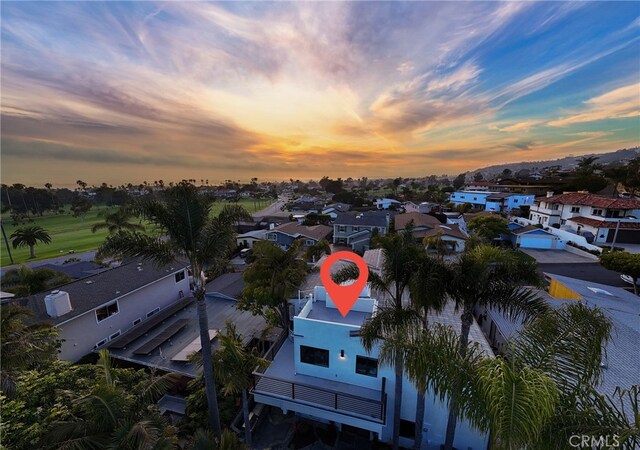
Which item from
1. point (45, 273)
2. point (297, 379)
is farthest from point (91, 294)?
point (297, 379)

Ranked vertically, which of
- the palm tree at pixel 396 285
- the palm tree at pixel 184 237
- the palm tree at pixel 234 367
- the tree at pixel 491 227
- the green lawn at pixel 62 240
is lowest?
the green lawn at pixel 62 240

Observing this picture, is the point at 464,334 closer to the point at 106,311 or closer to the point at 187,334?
the point at 187,334

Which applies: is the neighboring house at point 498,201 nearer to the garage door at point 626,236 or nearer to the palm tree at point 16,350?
the garage door at point 626,236

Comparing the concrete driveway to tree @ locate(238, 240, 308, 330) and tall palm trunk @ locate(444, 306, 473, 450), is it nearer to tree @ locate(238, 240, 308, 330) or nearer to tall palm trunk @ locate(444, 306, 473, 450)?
tall palm trunk @ locate(444, 306, 473, 450)

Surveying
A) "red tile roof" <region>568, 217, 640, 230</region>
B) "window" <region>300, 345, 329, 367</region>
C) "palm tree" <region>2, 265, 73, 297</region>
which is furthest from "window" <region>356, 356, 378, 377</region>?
"red tile roof" <region>568, 217, 640, 230</region>

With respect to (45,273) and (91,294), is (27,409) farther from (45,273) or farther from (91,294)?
(45,273)

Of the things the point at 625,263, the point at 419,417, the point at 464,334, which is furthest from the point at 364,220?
the point at 464,334

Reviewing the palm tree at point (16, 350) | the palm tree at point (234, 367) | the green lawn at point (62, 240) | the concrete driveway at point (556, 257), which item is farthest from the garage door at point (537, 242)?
the palm tree at point (16, 350)
